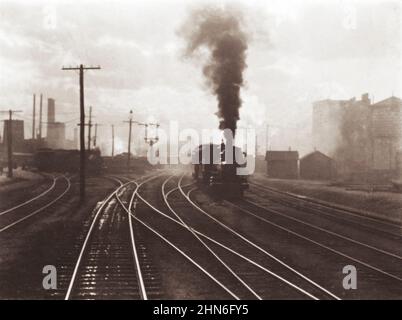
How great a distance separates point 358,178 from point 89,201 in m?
32.6

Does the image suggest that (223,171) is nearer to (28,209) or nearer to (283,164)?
(28,209)

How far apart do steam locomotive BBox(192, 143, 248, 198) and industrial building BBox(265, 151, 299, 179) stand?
90.4ft

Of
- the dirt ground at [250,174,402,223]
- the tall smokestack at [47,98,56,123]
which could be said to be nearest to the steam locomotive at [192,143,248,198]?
the dirt ground at [250,174,402,223]

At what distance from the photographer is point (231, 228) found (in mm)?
18312

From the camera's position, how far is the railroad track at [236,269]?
10172 millimetres

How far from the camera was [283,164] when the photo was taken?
5656 centimetres

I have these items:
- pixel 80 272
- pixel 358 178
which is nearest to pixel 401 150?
pixel 358 178

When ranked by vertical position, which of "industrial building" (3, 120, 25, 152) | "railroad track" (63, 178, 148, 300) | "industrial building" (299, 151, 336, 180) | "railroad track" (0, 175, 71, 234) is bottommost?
"railroad track" (63, 178, 148, 300)

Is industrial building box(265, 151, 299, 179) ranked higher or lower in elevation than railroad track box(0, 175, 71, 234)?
higher

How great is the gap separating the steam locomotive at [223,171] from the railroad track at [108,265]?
29.8ft

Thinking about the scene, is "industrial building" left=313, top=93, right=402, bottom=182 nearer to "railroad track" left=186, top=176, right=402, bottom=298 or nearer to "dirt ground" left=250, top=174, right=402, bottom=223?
"dirt ground" left=250, top=174, right=402, bottom=223

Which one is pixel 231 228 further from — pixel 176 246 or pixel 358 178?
pixel 358 178

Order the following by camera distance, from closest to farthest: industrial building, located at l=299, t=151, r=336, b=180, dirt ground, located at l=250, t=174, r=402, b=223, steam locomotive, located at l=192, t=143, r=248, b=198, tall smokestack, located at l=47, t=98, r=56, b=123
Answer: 1. dirt ground, located at l=250, t=174, r=402, b=223
2. steam locomotive, located at l=192, t=143, r=248, b=198
3. industrial building, located at l=299, t=151, r=336, b=180
4. tall smokestack, located at l=47, t=98, r=56, b=123

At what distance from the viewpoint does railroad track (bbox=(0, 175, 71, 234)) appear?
19.2 m
